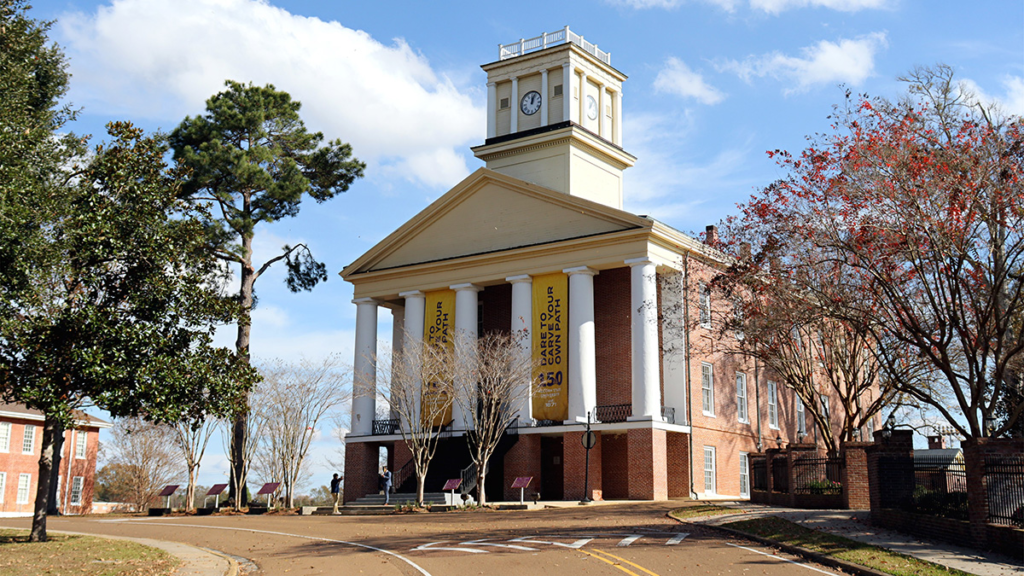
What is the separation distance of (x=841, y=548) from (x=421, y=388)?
955 inches

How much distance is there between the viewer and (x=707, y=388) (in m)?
41.7

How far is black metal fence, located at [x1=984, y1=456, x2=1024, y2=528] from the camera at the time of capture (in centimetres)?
1716

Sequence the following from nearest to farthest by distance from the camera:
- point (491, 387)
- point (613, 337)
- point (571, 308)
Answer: point (491, 387), point (571, 308), point (613, 337)

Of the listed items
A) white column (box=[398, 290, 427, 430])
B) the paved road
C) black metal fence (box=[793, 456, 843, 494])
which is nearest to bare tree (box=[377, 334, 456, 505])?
white column (box=[398, 290, 427, 430])

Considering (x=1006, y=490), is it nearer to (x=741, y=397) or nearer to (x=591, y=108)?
(x=741, y=397)

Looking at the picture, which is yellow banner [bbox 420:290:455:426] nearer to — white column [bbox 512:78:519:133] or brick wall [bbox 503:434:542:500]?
brick wall [bbox 503:434:542:500]

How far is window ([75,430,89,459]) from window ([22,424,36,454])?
2.67 meters

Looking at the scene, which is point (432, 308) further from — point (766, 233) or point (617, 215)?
point (766, 233)

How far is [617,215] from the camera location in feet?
127

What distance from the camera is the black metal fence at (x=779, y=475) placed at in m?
29.2

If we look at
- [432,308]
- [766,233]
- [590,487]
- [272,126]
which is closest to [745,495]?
[590,487]

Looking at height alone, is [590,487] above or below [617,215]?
below

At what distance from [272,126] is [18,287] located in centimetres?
2928

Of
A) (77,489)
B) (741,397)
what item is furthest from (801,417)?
(77,489)
